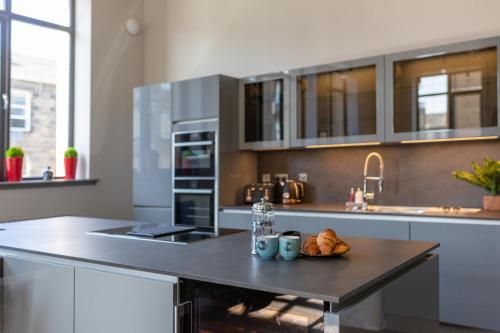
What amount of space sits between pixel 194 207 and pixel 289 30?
6.20ft

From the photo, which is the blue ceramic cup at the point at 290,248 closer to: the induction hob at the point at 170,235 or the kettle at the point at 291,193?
the induction hob at the point at 170,235

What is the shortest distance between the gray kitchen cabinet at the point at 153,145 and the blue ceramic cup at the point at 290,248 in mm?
3026

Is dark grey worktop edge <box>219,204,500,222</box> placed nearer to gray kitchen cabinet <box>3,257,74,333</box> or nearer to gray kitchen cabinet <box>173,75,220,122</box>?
gray kitchen cabinet <box>173,75,220,122</box>

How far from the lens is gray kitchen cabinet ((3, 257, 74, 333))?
1830 mm

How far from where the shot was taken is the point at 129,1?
5.44 meters

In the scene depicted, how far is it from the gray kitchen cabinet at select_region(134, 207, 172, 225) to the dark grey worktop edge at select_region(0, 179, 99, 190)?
63 centimetres

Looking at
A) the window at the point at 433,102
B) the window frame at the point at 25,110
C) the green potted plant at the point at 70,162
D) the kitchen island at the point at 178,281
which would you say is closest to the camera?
the kitchen island at the point at 178,281

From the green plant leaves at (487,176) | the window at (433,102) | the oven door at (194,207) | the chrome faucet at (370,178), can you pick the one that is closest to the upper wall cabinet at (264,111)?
the oven door at (194,207)

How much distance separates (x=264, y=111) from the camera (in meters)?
4.20

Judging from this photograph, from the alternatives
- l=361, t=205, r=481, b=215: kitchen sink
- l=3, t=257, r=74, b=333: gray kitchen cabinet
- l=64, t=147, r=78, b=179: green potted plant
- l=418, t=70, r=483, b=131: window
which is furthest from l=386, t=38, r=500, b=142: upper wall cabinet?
l=64, t=147, r=78, b=179: green potted plant

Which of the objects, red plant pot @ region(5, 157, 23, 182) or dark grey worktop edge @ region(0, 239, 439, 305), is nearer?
dark grey worktop edge @ region(0, 239, 439, 305)

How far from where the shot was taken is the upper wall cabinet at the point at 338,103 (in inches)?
141

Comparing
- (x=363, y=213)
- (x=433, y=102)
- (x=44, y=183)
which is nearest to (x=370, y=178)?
(x=363, y=213)

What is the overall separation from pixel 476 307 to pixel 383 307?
183cm
